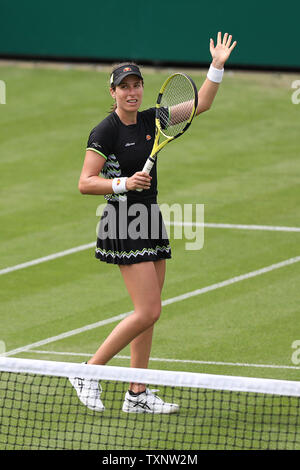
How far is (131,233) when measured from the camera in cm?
800

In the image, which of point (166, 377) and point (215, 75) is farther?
point (215, 75)

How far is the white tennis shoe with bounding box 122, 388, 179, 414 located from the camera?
805 cm

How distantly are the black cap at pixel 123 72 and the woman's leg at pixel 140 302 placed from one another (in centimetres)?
138

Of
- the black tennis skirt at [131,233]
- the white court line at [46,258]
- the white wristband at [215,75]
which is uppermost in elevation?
the white court line at [46,258]

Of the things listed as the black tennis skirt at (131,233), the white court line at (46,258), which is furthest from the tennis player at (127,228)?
the white court line at (46,258)

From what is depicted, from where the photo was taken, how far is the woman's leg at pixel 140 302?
793 centimetres

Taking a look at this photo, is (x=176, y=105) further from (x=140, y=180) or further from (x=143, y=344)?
(x=143, y=344)

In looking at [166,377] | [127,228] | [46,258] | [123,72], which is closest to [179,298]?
[46,258]

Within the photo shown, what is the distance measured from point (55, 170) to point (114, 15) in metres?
6.88

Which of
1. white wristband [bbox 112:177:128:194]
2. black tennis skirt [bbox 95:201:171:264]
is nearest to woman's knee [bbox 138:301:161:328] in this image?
black tennis skirt [bbox 95:201:171:264]

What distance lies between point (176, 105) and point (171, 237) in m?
5.01

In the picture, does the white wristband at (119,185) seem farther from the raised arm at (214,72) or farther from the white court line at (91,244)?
the white court line at (91,244)

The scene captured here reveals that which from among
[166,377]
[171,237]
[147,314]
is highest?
[171,237]

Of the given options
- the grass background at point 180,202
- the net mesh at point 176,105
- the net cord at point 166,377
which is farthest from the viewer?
the grass background at point 180,202
